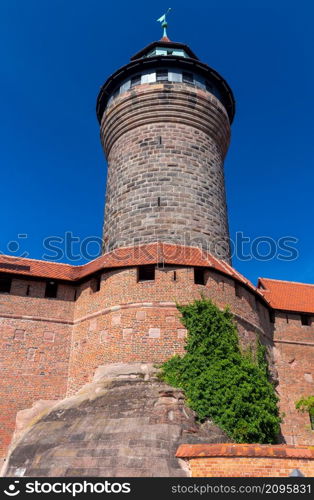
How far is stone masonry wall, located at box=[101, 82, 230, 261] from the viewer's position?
1430 cm

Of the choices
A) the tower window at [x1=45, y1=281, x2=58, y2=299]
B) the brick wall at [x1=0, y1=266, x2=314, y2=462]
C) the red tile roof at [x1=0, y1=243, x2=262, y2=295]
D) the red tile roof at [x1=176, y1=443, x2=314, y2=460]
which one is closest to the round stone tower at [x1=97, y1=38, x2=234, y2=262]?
the red tile roof at [x1=0, y1=243, x2=262, y2=295]

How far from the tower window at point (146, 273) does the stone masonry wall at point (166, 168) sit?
1309 millimetres

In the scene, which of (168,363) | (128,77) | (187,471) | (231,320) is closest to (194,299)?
(231,320)

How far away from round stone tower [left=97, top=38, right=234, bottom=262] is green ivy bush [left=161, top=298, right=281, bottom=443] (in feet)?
10.2

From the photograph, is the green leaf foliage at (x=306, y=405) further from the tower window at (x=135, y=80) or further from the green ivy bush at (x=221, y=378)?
the tower window at (x=135, y=80)

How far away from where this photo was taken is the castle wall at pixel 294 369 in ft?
46.2

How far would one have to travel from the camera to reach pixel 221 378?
33.8ft

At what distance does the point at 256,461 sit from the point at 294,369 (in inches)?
338

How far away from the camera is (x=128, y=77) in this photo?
17062 mm

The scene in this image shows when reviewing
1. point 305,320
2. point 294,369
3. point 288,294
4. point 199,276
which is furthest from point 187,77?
point 294,369

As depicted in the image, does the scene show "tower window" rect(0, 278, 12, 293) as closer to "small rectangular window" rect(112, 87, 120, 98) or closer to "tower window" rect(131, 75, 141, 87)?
"small rectangular window" rect(112, 87, 120, 98)
